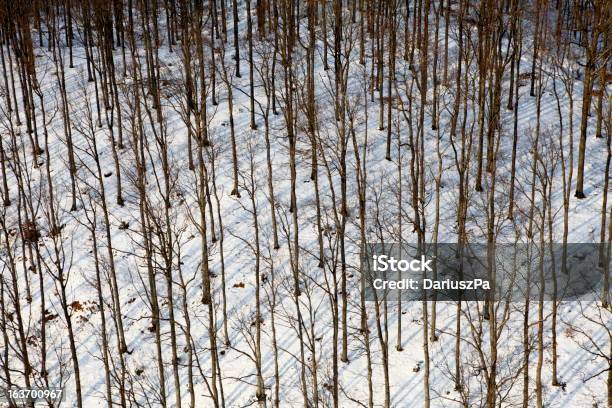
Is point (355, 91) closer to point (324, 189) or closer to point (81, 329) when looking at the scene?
point (324, 189)

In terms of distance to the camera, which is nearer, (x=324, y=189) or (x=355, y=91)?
(x=324, y=189)

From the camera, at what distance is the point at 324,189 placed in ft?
96.8

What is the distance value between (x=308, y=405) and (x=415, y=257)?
→ 7882mm

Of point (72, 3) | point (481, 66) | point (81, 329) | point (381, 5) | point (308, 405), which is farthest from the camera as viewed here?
point (72, 3)

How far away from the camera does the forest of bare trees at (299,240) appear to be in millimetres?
21516

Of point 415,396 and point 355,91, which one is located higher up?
point 355,91

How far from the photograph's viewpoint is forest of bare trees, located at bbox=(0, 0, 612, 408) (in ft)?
70.6

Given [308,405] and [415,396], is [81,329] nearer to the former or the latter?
[308,405]

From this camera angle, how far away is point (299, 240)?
89.8 ft

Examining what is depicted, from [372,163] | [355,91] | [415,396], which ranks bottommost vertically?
[415,396]

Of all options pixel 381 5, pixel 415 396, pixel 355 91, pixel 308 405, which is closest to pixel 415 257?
pixel 415 396

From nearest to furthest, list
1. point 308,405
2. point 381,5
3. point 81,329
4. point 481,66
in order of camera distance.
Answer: point 308,405
point 81,329
point 481,66
point 381,5

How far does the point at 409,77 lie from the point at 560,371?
20965mm

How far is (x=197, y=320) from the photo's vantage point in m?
24.8
